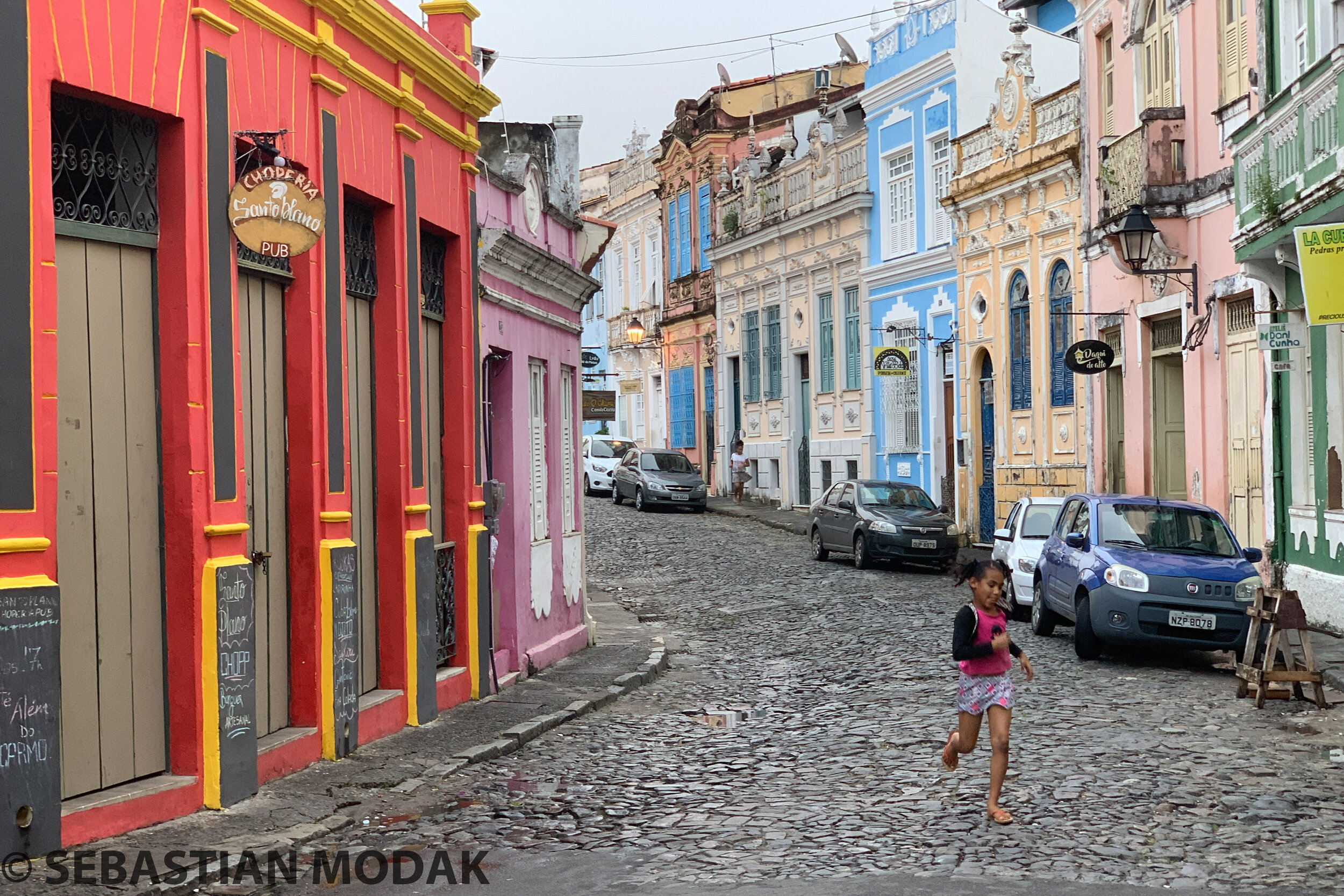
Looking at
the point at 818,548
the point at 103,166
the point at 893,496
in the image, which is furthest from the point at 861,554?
the point at 103,166

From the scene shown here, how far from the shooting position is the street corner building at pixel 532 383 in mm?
13930

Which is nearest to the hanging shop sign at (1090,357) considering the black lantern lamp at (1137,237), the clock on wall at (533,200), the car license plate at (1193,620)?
the black lantern lamp at (1137,237)

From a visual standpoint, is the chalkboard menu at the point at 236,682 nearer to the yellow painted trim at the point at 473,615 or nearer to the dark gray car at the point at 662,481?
the yellow painted trim at the point at 473,615

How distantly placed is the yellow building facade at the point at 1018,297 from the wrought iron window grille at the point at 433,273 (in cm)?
1347

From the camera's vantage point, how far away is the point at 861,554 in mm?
24859

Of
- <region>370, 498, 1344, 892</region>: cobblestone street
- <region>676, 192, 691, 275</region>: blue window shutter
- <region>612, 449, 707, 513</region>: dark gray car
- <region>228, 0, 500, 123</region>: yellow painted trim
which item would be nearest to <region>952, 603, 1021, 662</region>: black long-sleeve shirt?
<region>370, 498, 1344, 892</region>: cobblestone street

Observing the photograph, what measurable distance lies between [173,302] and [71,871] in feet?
9.62

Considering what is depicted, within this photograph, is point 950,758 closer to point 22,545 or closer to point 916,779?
point 916,779

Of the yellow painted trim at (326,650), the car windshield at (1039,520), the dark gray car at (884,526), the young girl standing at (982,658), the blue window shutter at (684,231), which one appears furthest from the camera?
the blue window shutter at (684,231)

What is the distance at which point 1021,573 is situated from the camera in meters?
18.4

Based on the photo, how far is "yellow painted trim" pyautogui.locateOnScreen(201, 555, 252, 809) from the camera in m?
8.09

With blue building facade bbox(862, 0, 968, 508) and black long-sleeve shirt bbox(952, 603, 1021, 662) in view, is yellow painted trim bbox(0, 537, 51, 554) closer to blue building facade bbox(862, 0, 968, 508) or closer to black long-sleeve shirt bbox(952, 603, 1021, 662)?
black long-sleeve shirt bbox(952, 603, 1021, 662)

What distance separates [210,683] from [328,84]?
155 inches

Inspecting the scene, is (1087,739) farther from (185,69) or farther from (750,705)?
(185,69)
